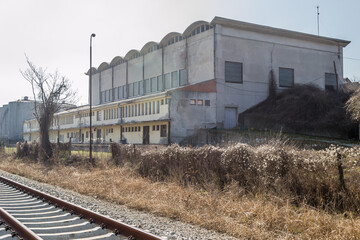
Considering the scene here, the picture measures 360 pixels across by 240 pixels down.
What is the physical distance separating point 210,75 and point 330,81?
17477 mm

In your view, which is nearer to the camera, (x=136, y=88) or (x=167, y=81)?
(x=167, y=81)

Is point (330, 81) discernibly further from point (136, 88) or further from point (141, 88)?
point (136, 88)

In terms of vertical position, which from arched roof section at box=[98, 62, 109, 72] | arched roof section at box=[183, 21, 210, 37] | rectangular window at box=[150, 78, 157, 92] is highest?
arched roof section at box=[183, 21, 210, 37]

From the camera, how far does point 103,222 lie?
23.5ft

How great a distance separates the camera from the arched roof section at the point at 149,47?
45681 millimetres

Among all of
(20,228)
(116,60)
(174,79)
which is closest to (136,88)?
(116,60)

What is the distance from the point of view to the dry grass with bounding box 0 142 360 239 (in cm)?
659

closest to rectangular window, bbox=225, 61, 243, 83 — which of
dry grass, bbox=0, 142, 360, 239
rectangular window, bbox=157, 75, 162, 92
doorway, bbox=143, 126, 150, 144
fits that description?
doorway, bbox=143, 126, 150, 144

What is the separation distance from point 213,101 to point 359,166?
28.1 meters

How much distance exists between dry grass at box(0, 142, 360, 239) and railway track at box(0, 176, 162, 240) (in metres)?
1.78

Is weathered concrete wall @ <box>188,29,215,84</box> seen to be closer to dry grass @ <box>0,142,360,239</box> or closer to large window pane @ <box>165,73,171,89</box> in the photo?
large window pane @ <box>165,73,171,89</box>

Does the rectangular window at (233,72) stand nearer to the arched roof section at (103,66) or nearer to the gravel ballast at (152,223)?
the arched roof section at (103,66)

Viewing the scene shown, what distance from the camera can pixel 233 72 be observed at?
37.7 metres

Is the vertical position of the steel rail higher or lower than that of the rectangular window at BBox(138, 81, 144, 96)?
lower
